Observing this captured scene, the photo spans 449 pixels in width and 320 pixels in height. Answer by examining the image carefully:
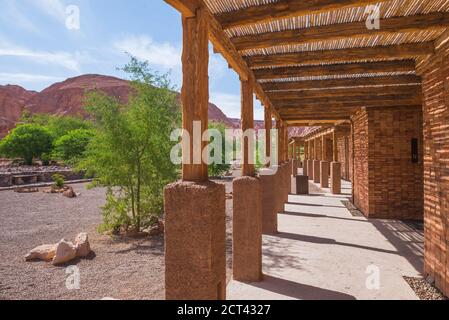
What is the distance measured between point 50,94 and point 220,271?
363 ft

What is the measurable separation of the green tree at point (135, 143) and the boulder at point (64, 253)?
6.60ft

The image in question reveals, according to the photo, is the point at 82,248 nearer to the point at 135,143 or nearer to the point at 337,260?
the point at 135,143

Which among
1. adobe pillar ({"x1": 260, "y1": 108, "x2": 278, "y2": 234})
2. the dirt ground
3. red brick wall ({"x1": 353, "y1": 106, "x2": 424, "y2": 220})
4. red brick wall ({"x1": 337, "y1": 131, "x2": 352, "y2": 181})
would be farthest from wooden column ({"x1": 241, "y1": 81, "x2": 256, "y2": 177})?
red brick wall ({"x1": 337, "y1": 131, "x2": 352, "y2": 181})

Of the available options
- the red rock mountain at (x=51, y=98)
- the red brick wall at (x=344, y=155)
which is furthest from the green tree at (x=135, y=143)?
the red rock mountain at (x=51, y=98)

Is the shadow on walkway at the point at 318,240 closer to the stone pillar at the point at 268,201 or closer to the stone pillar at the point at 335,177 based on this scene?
the stone pillar at the point at 268,201

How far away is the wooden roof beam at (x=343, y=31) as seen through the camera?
380 centimetres

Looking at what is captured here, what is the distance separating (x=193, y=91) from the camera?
2982mm

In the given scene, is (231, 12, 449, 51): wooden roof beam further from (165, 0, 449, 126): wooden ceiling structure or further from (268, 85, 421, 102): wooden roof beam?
(268, 85, 421, 102): wooden roof beam

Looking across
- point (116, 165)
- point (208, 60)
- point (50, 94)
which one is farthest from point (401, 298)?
point (50, 94)

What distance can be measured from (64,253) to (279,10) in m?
6.47

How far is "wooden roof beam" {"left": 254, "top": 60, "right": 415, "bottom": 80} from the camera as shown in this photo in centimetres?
552

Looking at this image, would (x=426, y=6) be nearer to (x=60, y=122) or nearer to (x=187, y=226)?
(x=187, y=226)

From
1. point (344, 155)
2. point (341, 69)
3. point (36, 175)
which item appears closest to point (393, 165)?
point (341, 69)
